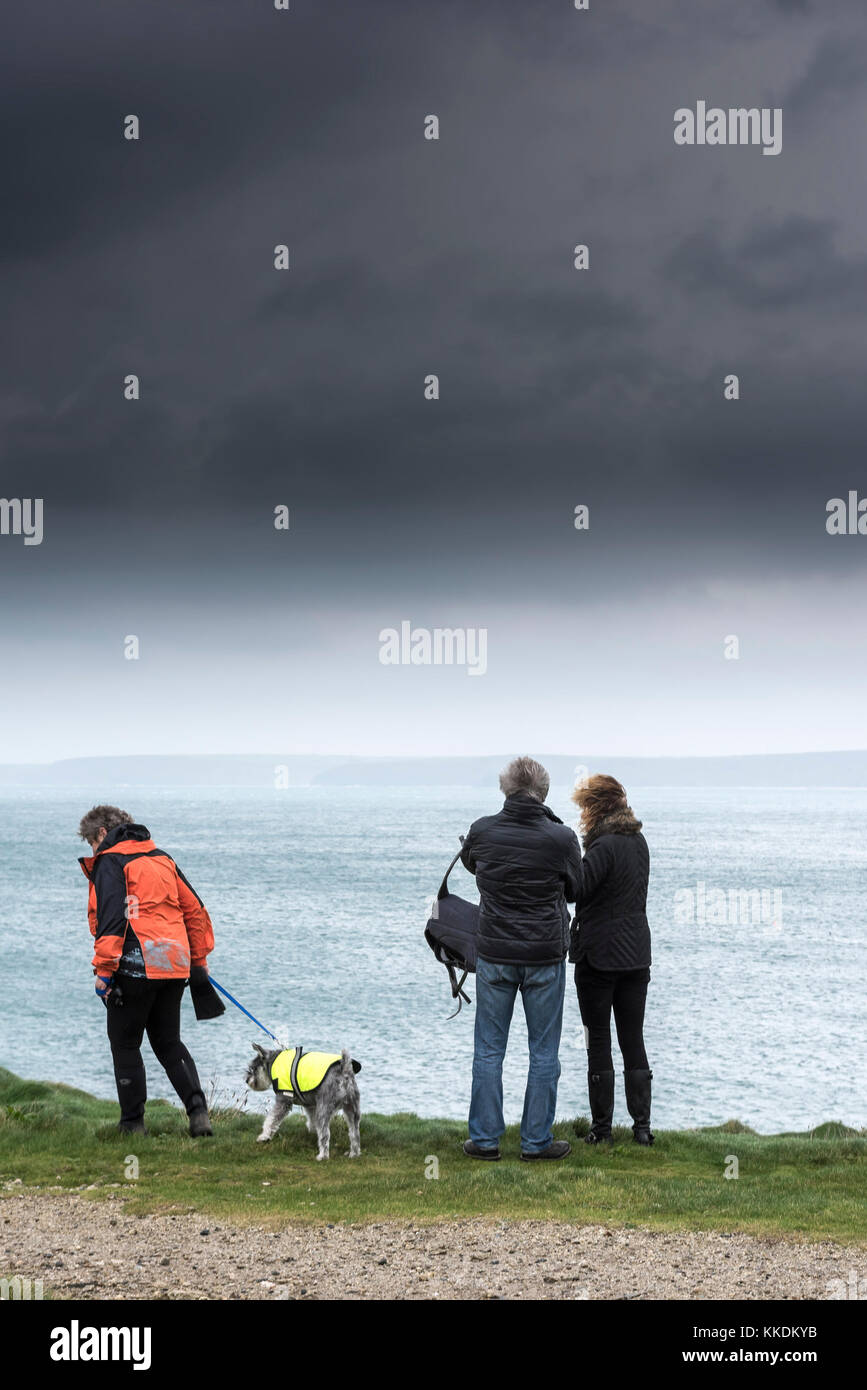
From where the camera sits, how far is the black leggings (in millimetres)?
8492

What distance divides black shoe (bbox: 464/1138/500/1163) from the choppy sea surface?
5.51 metres

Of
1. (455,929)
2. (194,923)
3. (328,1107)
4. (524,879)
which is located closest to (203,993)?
(194,923)

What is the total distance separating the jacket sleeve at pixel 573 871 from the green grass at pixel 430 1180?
185cm

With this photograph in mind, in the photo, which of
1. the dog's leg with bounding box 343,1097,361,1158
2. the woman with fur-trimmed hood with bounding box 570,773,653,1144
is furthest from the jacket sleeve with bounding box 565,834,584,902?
the dog's leg with bounding box 343,1097,361,1158

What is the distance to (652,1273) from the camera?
232 inches

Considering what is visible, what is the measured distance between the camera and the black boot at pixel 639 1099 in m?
8.59

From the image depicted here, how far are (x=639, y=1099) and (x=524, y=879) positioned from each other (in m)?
2.05

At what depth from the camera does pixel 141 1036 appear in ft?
27.8

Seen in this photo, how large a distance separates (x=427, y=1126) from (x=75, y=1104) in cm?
345

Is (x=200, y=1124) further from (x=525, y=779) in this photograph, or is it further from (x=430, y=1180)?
(x=525, y=779)

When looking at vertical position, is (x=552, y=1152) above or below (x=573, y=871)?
below

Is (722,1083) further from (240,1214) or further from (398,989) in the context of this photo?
(240,1214)

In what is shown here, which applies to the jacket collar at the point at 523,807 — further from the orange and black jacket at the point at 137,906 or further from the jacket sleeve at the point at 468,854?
the orange and black jacket at the point at 137,906
